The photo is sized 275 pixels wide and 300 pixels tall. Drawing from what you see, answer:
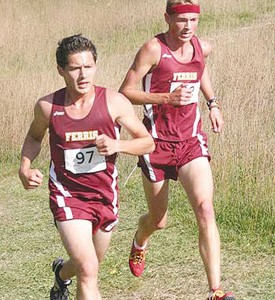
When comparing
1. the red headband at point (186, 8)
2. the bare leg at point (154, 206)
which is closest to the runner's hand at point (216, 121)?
the bare leg at point (154, 206)

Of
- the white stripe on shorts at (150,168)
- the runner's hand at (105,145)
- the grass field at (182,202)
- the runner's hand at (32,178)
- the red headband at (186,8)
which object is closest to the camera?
the runner's hand at (105,145)

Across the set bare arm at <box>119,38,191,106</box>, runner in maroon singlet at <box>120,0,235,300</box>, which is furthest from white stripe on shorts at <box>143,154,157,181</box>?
bare arm at <box>119,38,191,106</box>

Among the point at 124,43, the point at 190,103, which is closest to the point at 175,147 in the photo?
the point at 190,103

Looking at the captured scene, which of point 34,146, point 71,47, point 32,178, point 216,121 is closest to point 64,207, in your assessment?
point 32,178

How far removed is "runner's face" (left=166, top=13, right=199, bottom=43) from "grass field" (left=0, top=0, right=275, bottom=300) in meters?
1.76

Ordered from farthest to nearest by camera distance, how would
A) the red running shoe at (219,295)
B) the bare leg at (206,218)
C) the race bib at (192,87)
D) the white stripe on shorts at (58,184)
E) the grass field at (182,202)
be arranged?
the grass field at (182,202) → the race bib at (192,87) → the bare leg at (206,218) → the red running shoe at (219,295) → the white stripe on shorts at (58,184)

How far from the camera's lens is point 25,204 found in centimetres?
807

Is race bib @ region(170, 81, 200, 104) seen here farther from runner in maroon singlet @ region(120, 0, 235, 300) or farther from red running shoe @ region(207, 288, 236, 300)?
red running shoe @ region(207, 288, 236, 300)

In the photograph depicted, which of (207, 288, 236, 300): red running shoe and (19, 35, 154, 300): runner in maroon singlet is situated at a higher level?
(19, 35, 154, 300): runner in maroon singlet

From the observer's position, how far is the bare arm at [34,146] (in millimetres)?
4266

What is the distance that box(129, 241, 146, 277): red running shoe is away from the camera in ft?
19.1

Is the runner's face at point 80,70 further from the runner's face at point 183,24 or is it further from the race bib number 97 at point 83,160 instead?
the runner's face at point 183,24

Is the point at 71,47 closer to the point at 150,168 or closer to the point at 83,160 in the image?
the point at 83,160

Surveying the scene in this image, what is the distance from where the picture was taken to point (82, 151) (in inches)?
170
